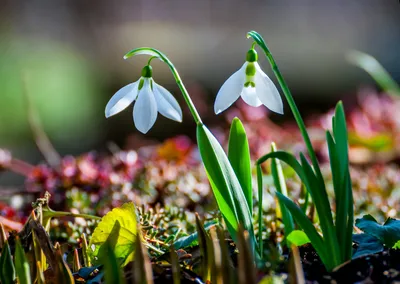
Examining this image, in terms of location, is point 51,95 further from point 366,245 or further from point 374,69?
point 366,245

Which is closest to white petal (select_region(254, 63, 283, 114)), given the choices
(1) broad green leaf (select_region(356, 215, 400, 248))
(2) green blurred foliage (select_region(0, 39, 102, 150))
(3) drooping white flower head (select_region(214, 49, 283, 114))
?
(3) drooping white flower head (select_region(214, 49, 283, 114))

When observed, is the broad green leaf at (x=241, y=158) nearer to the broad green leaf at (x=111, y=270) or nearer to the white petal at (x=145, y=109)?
the white petal at (x=145, y=109)

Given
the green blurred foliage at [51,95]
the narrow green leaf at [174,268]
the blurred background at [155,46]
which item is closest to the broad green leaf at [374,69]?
the narrow green leaf at [174,268]

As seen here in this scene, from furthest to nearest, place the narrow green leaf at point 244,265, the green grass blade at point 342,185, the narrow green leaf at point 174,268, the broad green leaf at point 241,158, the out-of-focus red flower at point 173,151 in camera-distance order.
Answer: the out-of-focus red flower at point 173,151 < the broad green leaf at point 241,158 < the green grass blade at point 342,185 < the narrow green leaf at point 174,268 < the narrow green leaf at point 244,265

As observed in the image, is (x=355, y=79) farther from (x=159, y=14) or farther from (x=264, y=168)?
(x=264, y=168)

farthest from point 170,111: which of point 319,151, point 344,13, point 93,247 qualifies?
point 344,13

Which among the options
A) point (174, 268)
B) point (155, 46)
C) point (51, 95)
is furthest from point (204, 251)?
point (155, 46)

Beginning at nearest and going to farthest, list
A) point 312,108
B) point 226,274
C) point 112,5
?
point 226,274, point 312,108, point 112,5
